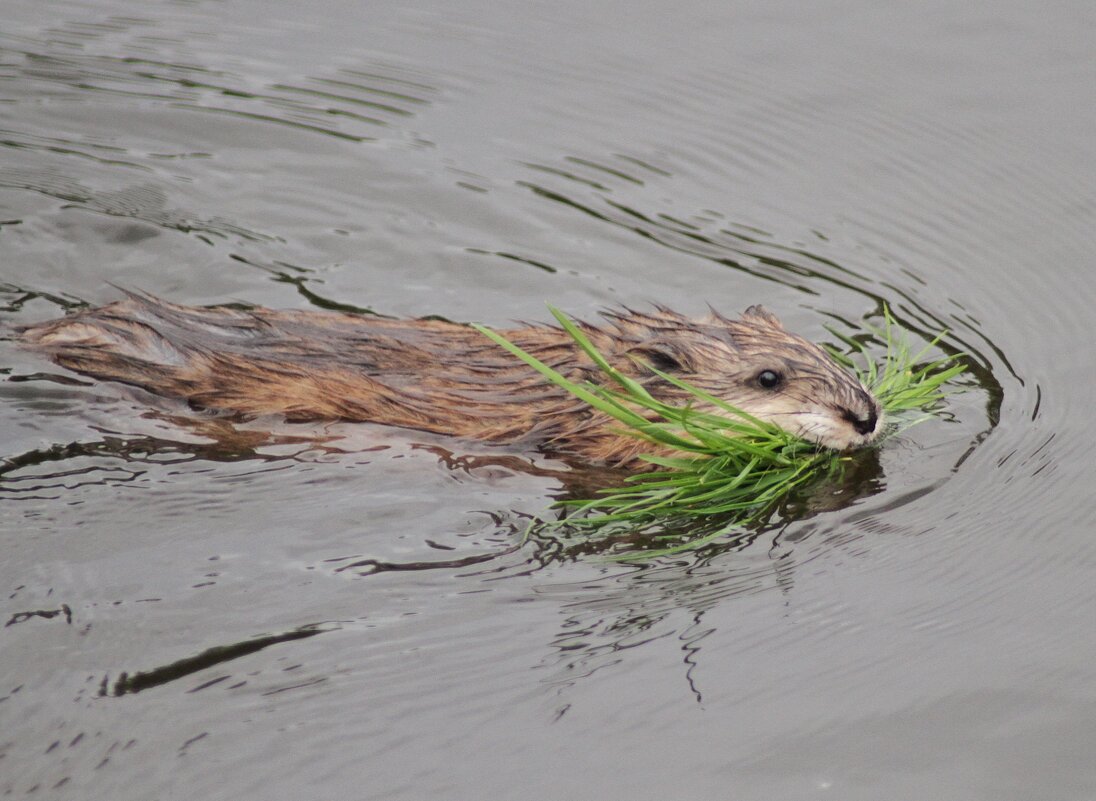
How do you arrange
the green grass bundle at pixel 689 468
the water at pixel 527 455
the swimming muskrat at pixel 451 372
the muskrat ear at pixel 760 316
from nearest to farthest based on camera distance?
the water at pixel 527 455 < the green grass bundle at pixel 689 468 < the swimming muskrat at pixel 451 372 < the muskrat ear at pixel 760 316

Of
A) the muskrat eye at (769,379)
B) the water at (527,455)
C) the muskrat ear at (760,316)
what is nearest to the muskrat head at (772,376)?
the muskrat eye at (769,379)

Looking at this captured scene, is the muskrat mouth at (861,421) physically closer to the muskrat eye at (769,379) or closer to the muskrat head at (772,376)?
the muskrat head at (772,376)

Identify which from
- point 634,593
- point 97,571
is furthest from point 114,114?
point 634,593

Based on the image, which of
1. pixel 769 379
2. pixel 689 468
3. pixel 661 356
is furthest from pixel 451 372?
pixel 769 379

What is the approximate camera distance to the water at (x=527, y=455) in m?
4.08

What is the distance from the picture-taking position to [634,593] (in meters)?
4.78

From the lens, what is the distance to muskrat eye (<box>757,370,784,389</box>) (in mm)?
5484

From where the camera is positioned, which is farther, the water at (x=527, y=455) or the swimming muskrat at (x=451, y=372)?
A: the swimming muskrat at (x=451, y=372)

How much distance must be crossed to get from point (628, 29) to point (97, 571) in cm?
549

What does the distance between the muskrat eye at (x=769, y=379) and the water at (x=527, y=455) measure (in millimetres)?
542

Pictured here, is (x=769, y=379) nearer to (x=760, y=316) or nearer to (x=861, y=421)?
(x=861, y=421)

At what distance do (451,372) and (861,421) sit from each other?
157 centimetres

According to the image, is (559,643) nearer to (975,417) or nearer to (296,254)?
(975,417)

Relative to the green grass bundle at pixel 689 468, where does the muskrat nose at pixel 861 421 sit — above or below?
above
